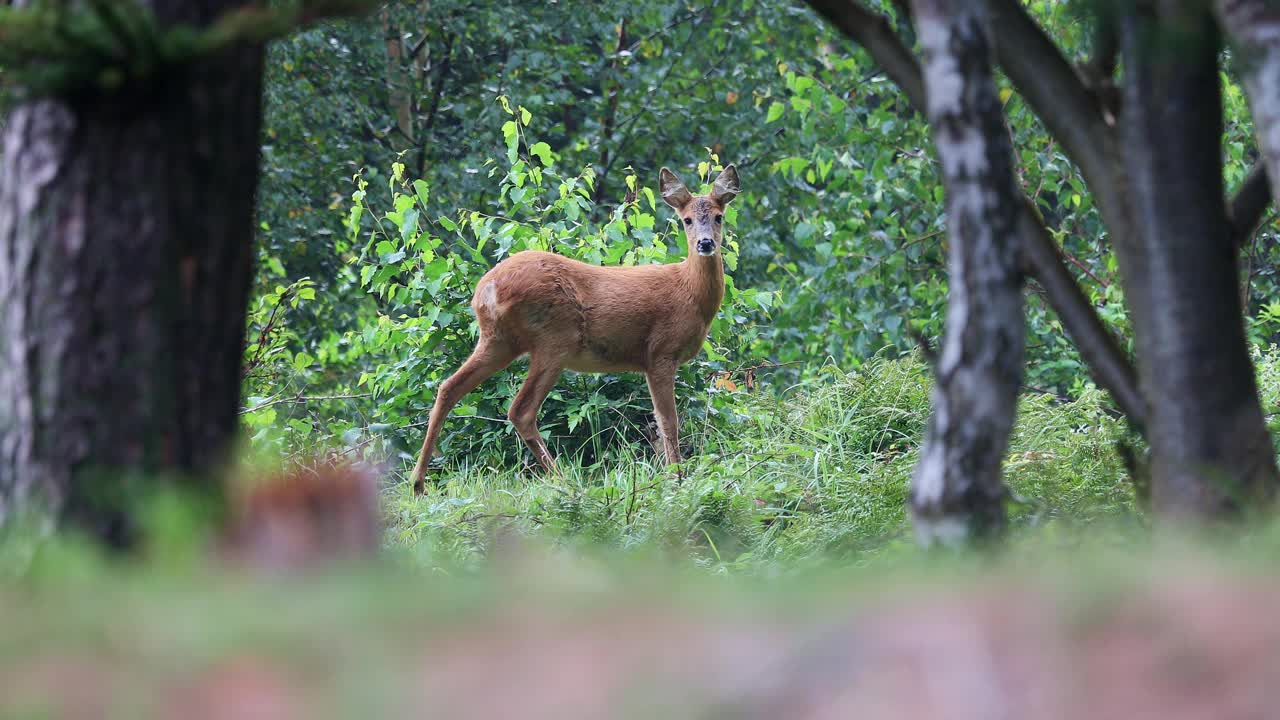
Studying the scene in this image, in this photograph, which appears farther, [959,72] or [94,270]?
[959,72]

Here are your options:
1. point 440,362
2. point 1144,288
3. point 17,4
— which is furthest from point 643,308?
point 17,4

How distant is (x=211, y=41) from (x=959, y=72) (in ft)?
5.02

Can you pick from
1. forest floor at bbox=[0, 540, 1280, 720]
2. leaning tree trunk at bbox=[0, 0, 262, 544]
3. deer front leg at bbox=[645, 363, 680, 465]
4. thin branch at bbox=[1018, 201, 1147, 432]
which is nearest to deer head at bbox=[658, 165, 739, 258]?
deer front leg at bbox=[645, 363, 680, 465]

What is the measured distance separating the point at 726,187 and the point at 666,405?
5.71 ft

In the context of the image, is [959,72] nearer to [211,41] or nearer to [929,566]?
[929,566]

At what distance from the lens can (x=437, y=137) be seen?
15.2 metres

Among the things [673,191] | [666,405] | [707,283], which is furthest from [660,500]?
[673,191]

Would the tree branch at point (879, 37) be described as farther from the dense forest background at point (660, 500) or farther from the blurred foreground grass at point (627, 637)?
the blurred foreground grass at point (627, 637)

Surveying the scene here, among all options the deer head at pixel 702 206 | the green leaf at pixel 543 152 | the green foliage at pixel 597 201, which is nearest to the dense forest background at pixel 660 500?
the green foliage at pixel 597 201

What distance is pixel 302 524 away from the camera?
2328 mm

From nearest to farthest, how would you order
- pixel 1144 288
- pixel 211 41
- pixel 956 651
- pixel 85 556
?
pixel 956 651, pixel 85 556, pixel 211 41, pixel 1144 288

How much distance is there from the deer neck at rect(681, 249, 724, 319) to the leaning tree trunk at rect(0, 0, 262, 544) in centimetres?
627

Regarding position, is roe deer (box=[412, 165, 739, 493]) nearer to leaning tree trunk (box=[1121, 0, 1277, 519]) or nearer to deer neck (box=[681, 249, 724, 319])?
deer neck (box=[681, 249, 724, 319])

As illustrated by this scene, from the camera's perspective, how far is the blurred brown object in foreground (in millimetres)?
2260
